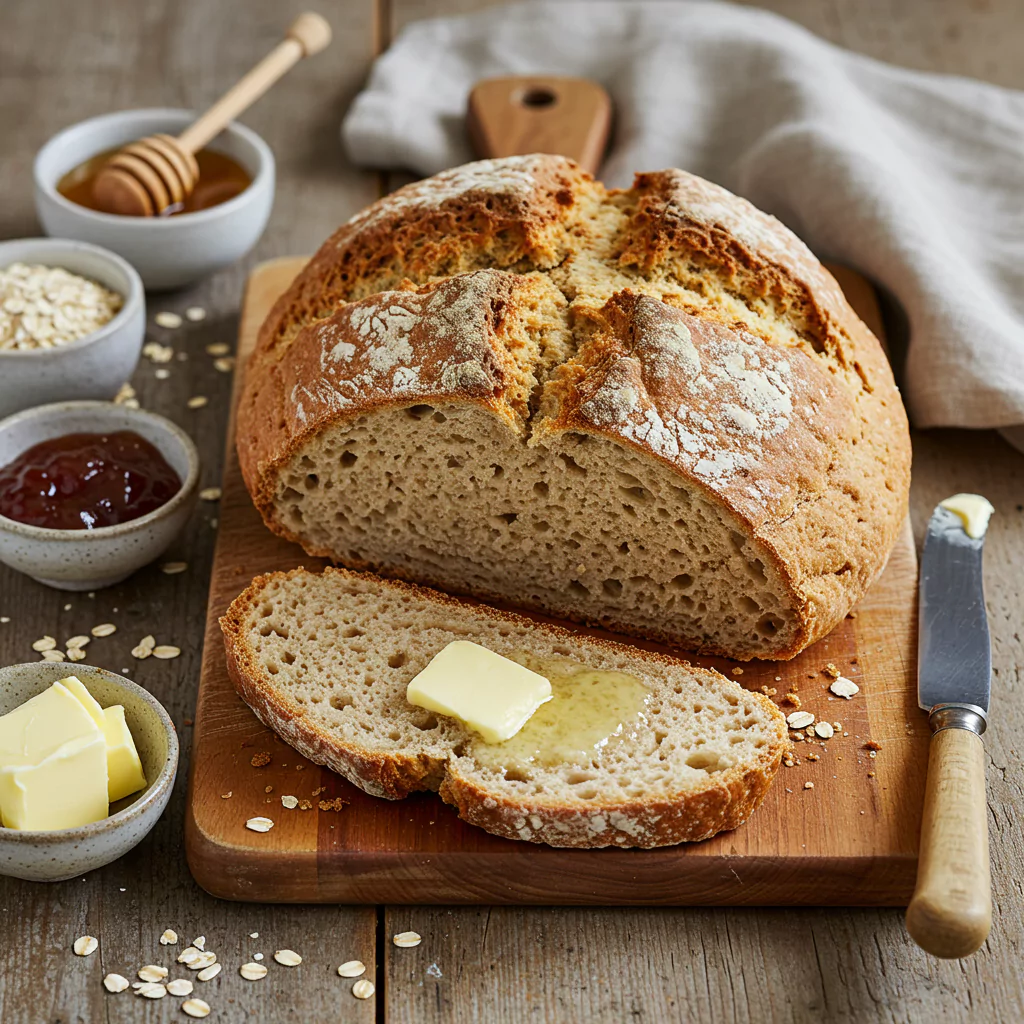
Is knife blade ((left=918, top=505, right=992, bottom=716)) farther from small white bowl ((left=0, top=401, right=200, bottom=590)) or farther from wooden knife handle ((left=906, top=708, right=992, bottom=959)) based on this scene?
small white bowl ((left=0, top=401, right=200, bottom=590))

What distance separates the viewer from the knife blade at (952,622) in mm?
2955

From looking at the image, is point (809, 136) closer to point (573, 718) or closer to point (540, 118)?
point (540, 118)

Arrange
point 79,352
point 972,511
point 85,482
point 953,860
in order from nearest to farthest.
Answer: point 953,860 < point 85,482 < point 972,511 < point 79,352

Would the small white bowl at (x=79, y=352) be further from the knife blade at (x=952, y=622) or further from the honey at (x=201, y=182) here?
the knife blade at (x=952, y=622)

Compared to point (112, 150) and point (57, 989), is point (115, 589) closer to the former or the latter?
point (57, 989)

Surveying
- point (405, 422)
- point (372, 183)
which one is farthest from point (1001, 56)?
point (405, 422)

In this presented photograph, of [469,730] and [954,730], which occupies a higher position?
[954,730]

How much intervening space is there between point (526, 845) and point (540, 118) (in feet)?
9.44

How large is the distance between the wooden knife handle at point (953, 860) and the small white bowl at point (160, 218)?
271 centimetres

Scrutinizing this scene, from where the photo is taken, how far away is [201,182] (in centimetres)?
445

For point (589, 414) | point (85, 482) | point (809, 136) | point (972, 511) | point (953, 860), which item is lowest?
point (85, 482)

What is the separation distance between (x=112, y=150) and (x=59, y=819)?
2.69 meters

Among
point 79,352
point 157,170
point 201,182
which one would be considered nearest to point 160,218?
point 157,170

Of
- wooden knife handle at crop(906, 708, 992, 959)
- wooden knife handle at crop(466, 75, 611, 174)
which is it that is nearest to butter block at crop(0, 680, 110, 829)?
wooden knife handle at crop(906, 708, 992, 959)
